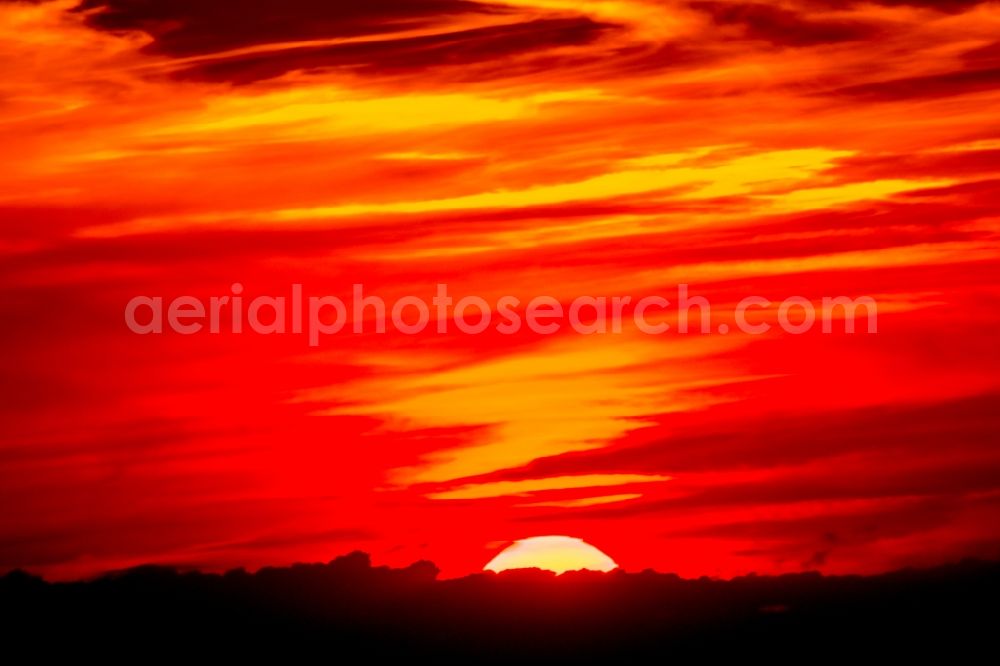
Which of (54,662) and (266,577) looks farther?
(266,577)

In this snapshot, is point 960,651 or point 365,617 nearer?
point 960,651

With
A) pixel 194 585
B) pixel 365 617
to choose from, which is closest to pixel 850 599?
pixel 365 617

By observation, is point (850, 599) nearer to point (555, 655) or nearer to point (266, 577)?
point (555, 655)

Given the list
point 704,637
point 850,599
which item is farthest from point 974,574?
point 704,637

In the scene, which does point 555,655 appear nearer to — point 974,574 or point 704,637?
point 704,637

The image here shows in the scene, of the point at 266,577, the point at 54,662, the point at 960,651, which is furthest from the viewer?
the point at 266,577

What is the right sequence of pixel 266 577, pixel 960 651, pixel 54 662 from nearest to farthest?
pixel 960 651 → pixel 54 662 → pixel 266 577
